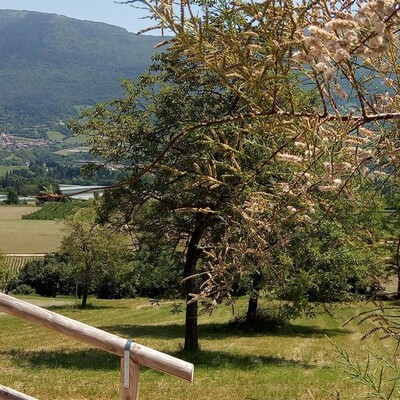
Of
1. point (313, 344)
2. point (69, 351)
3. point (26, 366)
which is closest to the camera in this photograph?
point (26, 366)

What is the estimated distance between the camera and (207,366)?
12.7 metres

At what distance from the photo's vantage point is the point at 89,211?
1467cm

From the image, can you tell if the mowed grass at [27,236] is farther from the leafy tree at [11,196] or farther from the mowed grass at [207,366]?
the mowed grass at [207,366]

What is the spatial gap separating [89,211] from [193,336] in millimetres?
4159

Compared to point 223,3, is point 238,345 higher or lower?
lower

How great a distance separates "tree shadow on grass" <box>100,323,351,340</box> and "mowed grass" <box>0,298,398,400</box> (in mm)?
36

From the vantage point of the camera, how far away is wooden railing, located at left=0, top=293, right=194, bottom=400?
2.95 meters

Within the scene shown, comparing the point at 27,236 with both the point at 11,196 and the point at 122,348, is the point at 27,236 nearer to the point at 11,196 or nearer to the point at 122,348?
the point at 11,196

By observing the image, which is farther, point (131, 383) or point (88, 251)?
point (88, 251)

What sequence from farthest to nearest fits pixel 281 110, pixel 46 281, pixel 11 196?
pixel 11 196 < pixel 46 281 < pixel 281 110

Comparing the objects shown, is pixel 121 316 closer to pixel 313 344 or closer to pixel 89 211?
pixel 313 344

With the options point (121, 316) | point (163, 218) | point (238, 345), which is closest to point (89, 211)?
point (163, 218)

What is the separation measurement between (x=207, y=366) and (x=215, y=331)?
29.9ft

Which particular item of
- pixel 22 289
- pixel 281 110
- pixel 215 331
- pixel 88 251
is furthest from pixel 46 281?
pixel 281 110
